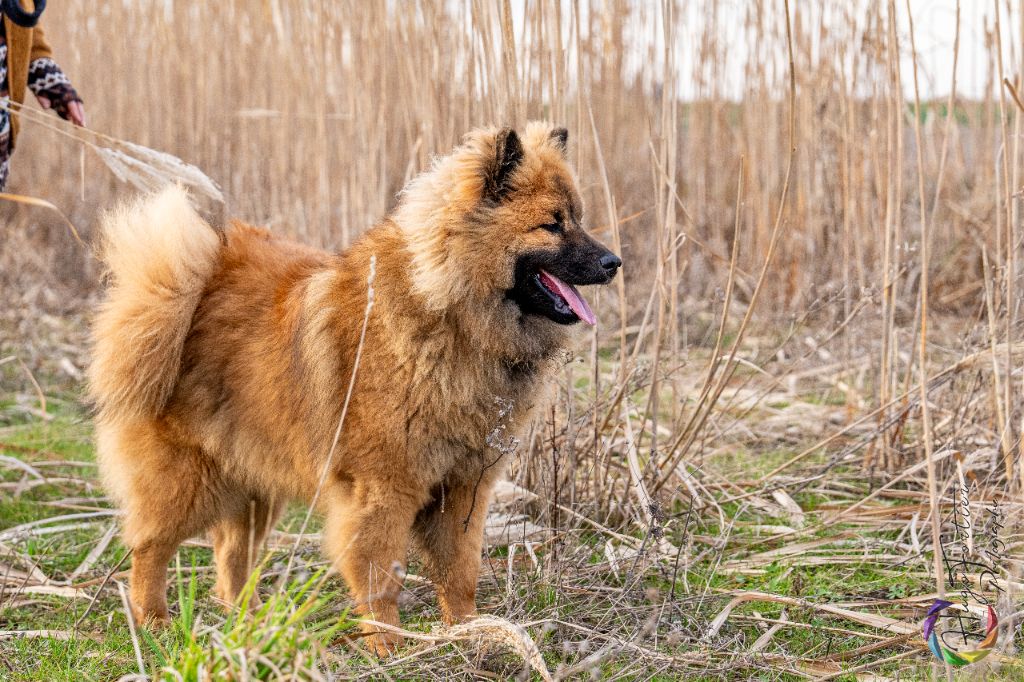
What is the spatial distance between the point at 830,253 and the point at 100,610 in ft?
16.5

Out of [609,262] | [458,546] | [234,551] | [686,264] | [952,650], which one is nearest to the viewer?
[952,650]

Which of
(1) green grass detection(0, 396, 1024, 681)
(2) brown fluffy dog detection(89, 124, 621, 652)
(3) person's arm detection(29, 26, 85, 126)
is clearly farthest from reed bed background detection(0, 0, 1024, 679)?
(3) person's arm detection(29, 26, 85, 126)

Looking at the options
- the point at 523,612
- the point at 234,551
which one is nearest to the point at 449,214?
the point at 523,612

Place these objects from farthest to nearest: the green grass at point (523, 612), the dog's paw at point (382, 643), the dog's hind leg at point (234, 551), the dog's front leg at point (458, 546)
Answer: the dog's hind leg at point (234, 551), the dog's front leg at point (458, 546), the dog's paw at point (382, 643), the green grass at point (523, 612)

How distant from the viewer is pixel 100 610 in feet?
10.9

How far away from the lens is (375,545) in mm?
2857

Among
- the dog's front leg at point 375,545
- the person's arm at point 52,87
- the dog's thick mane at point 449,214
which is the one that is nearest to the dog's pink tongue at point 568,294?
the dog's thick mane at point 449,214

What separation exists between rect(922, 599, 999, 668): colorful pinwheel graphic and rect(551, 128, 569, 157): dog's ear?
5.58 feet

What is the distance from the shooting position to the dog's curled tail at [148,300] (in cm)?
307

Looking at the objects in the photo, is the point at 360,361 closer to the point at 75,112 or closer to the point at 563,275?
the point at 563,275

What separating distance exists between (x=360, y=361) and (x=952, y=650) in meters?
1.71

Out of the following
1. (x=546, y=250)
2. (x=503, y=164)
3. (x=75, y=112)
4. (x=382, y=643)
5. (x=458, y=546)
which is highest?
(x=75, y=112)

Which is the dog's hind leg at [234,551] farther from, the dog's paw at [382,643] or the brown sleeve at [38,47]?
the brown sleeve at [38,47]

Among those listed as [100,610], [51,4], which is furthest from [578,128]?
[51,4]
